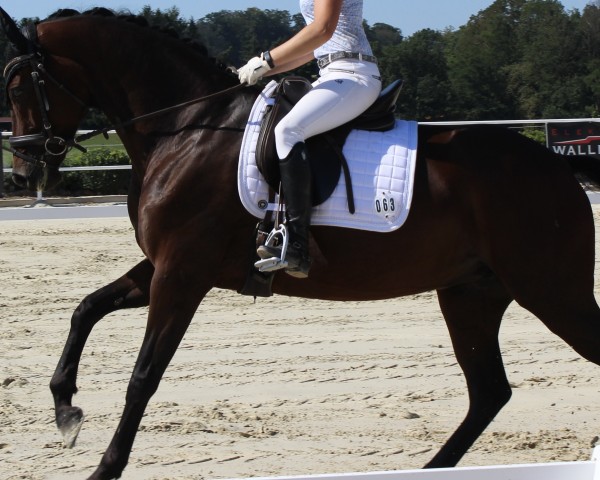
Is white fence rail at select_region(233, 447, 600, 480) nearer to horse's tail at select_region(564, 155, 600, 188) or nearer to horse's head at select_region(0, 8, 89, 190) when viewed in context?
horse's tail at select_region(564, 155, 600, 188)

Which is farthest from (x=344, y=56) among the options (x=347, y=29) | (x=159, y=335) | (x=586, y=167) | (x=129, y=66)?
(x=159, y=335)

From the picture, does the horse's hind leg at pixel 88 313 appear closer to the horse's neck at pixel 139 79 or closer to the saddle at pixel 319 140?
the horse's neck at pixel 139 79

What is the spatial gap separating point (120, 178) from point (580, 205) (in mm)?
12766

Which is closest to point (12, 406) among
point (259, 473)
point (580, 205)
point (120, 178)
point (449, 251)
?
point (259, 473)

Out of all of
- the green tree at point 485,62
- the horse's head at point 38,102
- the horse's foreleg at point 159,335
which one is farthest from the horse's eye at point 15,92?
the green tree at point 485,62

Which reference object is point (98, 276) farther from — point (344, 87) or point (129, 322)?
point (344, 87)

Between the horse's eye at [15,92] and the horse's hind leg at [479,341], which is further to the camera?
the horse's hind leg at [479,341]

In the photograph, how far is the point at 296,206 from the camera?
428cm

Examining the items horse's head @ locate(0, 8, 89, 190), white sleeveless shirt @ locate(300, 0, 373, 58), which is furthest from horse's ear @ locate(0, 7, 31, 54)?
white sleeveless shirt @ locate(300, 0, 373, 58)

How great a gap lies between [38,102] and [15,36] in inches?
12.3

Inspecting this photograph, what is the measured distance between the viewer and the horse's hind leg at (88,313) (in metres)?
4.62

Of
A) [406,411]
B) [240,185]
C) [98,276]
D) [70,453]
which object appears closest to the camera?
[240,185]

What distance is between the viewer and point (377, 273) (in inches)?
177

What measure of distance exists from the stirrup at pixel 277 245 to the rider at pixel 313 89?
2cm
